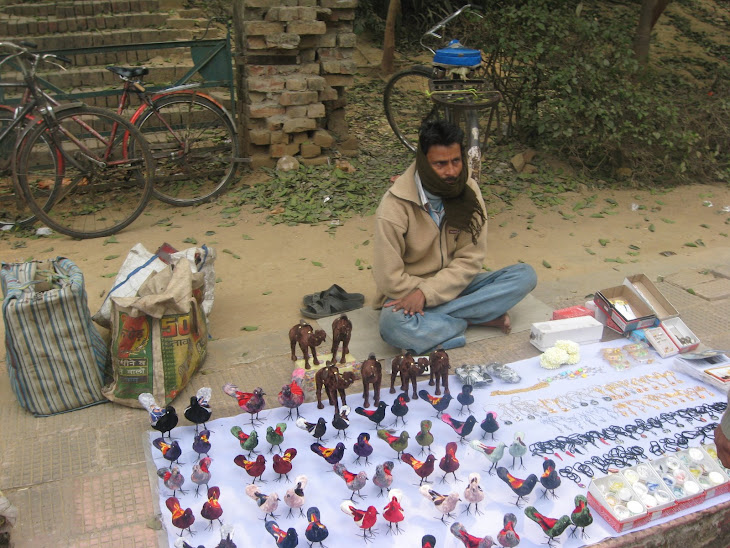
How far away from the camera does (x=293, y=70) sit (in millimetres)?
5906

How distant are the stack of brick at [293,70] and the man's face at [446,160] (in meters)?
3.00

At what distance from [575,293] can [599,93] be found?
111 inches

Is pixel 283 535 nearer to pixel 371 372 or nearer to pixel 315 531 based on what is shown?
pixel 315 531

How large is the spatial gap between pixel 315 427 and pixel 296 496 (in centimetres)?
40

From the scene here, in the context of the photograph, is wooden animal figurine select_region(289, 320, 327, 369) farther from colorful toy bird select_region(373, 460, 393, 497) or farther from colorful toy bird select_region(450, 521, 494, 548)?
colorful toy bird select_region(450, 521, 494, 548)

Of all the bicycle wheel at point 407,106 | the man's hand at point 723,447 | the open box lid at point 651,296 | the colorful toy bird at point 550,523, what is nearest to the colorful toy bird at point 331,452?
the colorful toy bird at point 550,523

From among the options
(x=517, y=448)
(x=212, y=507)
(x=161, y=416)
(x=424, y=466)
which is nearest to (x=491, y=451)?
(x=517, y=448)

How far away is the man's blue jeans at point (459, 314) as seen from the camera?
11.0 feet

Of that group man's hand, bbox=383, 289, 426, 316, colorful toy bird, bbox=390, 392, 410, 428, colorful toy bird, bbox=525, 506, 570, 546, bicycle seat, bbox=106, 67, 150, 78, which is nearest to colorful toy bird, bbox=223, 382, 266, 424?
colorful toy bird, bbox=390, 392, 410, 428

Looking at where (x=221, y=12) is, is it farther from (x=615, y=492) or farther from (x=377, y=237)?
(x=615, y=492)

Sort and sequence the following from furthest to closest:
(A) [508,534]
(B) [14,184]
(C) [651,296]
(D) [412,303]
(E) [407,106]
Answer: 1. (E) [407,106]
2. (B) [14,184]
3. (C) [651,296]
4. (D) [412,303]
5. (A) [508,534]

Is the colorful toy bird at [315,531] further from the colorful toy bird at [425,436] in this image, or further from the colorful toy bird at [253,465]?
the colorful toy bird at [425,436]

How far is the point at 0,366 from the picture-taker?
333 centimetres

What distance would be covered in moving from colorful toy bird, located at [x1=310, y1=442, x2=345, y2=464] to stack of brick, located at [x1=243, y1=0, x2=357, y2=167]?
3930 mm
